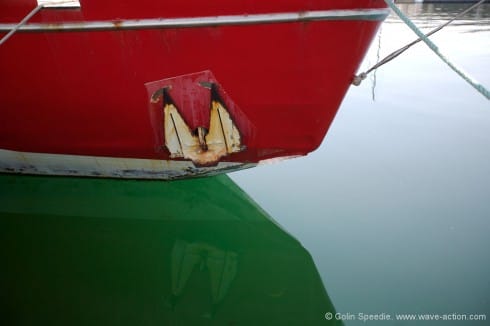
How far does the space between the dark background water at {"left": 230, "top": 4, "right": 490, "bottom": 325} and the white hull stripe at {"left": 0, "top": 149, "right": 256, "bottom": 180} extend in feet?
2.28

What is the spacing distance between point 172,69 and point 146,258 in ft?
4.68

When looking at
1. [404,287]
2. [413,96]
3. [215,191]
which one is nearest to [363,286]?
[404,287]

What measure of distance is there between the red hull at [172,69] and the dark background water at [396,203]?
0.71 metres

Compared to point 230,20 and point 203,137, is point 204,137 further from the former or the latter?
point 230,20

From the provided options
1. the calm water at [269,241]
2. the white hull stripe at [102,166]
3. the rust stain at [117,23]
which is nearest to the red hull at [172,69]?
the rust stain at [117,23]

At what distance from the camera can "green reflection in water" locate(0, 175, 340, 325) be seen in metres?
2.39

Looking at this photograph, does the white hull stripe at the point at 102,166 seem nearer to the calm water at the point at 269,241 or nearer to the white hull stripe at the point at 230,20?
the calm water at the point at 269,241

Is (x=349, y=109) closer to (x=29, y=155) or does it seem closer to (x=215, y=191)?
(x=215, y=191)

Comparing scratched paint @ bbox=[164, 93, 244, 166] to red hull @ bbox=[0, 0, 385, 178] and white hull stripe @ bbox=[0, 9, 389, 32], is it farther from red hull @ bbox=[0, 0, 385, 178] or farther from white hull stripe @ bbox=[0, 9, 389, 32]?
white hull stripe @ bbox=[0, 9, 389, 32]

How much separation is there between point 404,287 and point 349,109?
3.52 meters

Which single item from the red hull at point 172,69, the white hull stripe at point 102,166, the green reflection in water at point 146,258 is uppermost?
the red hull at point 172,69

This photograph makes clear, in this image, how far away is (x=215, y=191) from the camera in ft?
12.3

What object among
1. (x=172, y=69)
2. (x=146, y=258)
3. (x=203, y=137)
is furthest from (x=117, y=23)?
(x=146, y=258)

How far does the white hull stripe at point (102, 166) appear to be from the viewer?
312 centimetres
